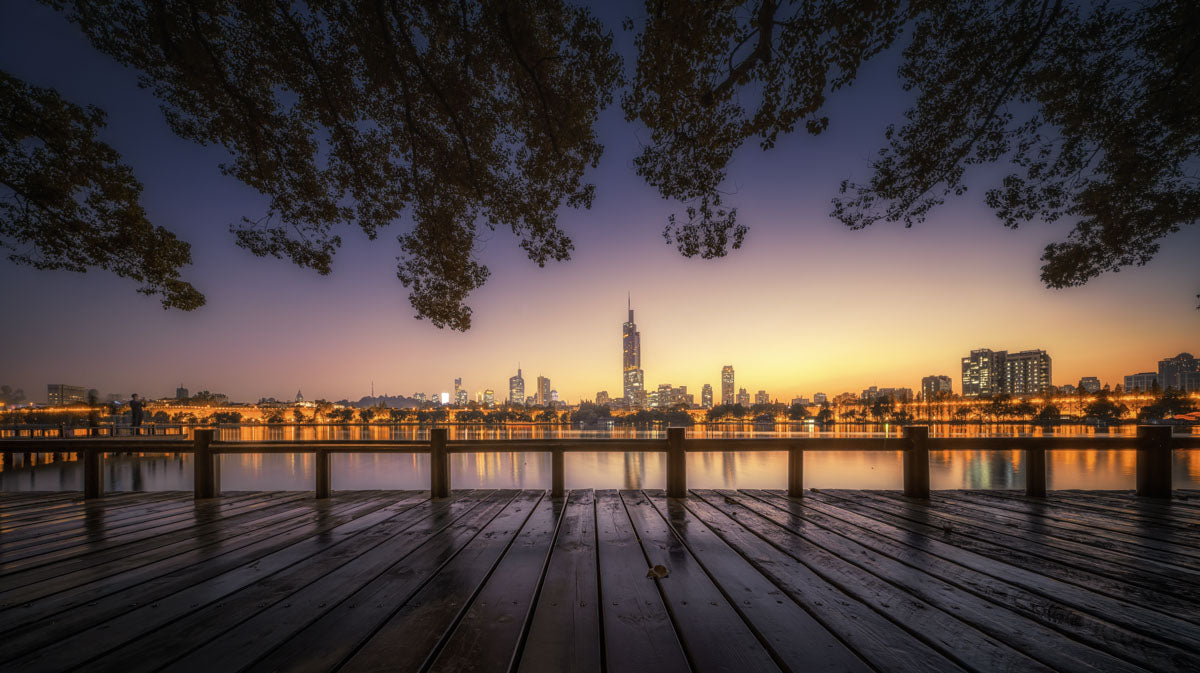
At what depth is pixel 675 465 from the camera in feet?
19.0

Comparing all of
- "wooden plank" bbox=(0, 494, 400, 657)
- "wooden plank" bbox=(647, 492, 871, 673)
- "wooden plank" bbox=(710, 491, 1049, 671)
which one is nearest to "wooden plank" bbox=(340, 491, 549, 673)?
"wooden plank" bbox=(647, 492, 871, 673)

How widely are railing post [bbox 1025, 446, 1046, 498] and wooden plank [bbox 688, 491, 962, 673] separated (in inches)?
171

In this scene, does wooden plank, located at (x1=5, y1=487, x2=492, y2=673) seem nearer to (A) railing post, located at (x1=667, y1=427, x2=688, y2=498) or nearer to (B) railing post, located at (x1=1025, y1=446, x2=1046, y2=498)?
(A) railing post, located at (x1=667, y1=427, x2=688, y2=498)

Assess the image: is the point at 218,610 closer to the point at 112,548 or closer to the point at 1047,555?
the point at 112,548

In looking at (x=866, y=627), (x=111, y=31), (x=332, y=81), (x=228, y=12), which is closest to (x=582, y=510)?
(x=866, y=627)

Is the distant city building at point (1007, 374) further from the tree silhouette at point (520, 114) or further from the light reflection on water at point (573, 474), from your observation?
the tree silhouette at point (520, 114)

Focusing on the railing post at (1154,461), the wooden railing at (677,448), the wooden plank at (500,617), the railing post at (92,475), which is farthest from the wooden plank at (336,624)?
the railing post at (1154,461)

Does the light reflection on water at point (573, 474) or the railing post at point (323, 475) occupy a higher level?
the railing post at point (323, 475)

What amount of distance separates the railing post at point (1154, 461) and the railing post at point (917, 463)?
2.76 metres

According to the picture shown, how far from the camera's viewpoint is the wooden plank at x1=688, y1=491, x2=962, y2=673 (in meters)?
1.95

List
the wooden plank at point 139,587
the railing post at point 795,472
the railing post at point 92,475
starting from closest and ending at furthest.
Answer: the wooden plank at point 139,587 → the railing post at point 795,472 → the railing post at point 92,475

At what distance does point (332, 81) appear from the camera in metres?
6.01

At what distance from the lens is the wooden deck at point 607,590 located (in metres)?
2.01

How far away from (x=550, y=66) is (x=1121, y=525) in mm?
8387
